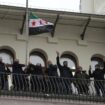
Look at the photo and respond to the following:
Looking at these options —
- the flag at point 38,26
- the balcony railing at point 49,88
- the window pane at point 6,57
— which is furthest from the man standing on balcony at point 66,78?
the window pane at point 6,57

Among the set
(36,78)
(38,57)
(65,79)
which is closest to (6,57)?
(38,57)

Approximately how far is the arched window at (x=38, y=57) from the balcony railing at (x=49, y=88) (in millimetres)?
4495

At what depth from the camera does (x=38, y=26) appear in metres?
29.2

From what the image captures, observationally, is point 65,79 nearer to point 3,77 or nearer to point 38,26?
point 3,77

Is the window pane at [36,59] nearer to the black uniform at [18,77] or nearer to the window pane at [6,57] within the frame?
the window pane at [6,57]

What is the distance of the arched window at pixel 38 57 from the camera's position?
31.9 m

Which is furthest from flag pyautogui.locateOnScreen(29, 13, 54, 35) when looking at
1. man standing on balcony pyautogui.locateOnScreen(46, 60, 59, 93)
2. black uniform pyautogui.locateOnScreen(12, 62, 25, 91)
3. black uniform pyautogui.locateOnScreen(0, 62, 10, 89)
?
black uniform pyautogui.locateOnScreen(0, 62, 10, 89)

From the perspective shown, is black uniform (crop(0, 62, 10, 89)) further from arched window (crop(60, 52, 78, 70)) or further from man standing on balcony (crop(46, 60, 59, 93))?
arched window (crop(60, 52, 78, 70))

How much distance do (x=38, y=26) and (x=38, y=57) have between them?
10.4 ft

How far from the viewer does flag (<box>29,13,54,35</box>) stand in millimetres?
29250

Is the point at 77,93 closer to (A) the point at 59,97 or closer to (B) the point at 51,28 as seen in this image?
(A) the point at 59,97

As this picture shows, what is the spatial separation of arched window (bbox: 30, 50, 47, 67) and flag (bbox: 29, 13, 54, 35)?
7.90 feet

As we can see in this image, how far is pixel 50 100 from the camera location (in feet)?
86.9

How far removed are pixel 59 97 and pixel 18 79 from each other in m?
1.55
